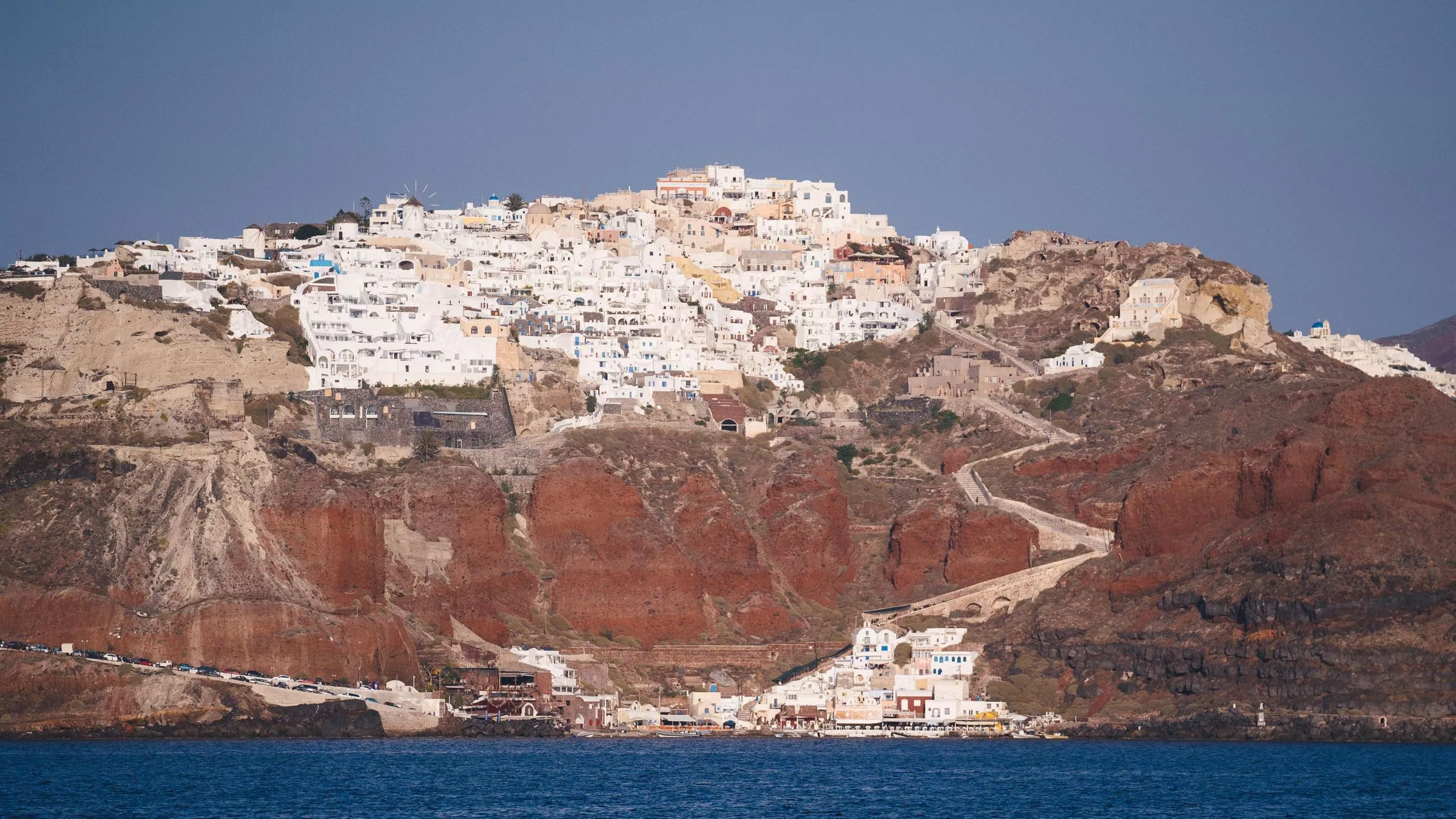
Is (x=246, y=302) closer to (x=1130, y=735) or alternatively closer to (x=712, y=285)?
(x=712, y=285)

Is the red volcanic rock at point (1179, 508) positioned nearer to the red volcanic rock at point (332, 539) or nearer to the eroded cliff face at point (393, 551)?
the eroded cliff face at point (393, 551)

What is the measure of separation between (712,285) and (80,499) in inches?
1904

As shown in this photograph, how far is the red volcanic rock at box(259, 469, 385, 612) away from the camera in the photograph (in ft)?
328

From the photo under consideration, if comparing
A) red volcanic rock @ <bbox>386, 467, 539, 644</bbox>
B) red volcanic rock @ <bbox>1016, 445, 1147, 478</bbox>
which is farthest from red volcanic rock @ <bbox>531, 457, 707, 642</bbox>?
red volcanic rock @ <bbox>1016, 445, 1147, 478</bbox>

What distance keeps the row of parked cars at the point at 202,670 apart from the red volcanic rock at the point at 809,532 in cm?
2450

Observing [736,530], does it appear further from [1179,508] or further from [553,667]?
[1179,508]

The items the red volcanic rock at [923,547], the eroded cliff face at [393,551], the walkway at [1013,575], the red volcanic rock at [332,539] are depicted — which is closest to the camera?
the eroded cliff face at [393,551]

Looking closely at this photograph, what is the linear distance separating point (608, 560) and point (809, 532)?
10.7 metres

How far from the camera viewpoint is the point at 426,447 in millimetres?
108188

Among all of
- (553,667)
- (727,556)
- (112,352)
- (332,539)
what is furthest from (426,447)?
(112,352)

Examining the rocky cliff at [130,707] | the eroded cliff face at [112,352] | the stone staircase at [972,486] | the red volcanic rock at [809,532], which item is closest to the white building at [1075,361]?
the stone staircase at [972,486]

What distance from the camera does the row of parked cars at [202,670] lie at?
307ft

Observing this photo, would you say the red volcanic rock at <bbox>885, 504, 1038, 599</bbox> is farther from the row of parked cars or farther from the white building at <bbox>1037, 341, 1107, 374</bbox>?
the row of parked cars

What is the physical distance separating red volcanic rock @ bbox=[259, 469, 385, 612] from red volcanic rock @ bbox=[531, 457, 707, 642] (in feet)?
28.4
